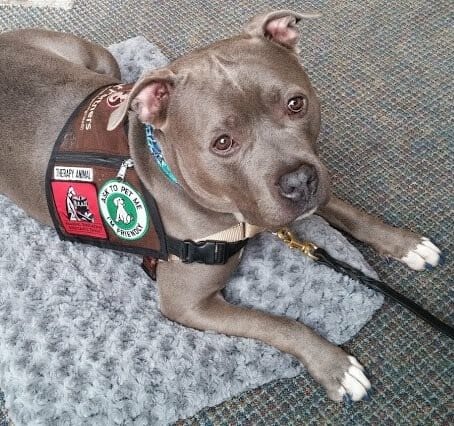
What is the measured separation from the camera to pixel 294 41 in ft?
7.00

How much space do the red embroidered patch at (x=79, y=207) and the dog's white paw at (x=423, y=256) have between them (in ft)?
4.10

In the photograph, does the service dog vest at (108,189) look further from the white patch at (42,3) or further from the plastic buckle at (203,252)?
the white patch at (42,3)

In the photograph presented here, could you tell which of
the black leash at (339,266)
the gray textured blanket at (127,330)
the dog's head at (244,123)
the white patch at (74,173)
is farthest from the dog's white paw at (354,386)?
the white patch at (74,173)

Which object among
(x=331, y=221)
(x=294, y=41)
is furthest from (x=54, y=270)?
(x=294, y=41)

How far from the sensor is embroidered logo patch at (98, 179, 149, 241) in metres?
2.19

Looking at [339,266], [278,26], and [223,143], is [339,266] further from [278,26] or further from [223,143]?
[278,26]

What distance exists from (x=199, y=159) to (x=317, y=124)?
0.42m

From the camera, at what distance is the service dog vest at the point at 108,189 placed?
219 centimetres

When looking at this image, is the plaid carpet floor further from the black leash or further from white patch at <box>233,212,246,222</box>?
white patch at <box>233,212,246,222</box>

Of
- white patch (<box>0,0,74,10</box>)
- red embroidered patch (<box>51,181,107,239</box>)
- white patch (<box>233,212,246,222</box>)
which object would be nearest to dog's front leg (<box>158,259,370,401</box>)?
white patch (<box>233,212,246,222</box>)

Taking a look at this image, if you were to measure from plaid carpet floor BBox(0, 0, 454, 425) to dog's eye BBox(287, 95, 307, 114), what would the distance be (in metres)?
0.92

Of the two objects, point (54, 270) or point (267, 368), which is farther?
point (54, 270)

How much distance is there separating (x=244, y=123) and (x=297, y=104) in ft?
0.66

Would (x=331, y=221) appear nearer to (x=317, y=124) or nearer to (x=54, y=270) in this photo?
(x=317, y=124)
